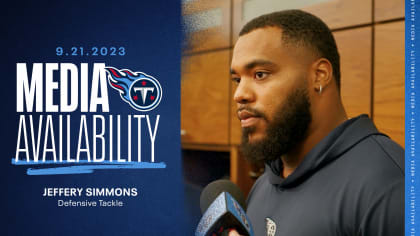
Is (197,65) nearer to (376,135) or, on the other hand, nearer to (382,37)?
(382,37)

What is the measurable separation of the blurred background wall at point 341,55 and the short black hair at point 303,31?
0.74ft

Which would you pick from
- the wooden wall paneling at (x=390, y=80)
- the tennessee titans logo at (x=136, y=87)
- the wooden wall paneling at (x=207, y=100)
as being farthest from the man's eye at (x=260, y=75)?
the wooden wall paneling at (x=207, y=100)

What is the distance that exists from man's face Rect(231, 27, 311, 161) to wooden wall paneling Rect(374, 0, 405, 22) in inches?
19.6

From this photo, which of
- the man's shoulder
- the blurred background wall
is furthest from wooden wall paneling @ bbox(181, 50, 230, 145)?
the man's shoulder

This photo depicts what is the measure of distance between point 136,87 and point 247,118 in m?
0.27

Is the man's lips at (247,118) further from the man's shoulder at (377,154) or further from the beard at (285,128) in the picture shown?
the man's shoulder at (377,154)

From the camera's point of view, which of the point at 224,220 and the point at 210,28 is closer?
the point at 224,220

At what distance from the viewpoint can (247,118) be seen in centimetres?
93

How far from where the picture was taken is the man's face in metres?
0.91

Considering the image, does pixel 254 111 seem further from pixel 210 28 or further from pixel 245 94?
pixel 210 28

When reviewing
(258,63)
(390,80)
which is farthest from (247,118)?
(390,80)

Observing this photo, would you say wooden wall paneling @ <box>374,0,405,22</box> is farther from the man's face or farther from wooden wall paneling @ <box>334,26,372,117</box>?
the man's face

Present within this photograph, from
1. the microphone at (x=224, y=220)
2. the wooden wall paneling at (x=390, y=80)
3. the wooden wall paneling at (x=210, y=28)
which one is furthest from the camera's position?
the wooden wall paneling at (x=390, y=80)

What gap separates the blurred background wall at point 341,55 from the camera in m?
1.23
